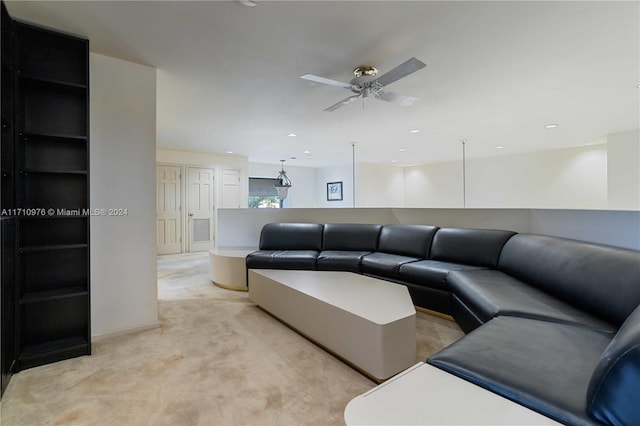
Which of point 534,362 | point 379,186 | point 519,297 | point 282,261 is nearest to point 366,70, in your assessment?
point 519,297

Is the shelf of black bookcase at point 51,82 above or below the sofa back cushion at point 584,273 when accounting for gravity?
above

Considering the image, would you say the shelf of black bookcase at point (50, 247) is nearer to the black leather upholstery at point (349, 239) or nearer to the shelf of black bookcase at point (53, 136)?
the shelf of black bookcase at point (53, 136)

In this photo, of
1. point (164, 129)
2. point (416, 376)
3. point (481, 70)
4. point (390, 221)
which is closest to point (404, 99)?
point (481, 70)

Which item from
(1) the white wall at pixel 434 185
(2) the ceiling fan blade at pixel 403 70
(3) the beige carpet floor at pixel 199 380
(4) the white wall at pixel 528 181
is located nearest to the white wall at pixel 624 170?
(4) the white wall at pixel 528 181

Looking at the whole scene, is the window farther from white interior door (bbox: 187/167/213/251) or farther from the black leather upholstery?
the black leather upholstery

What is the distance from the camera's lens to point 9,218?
1831 mm

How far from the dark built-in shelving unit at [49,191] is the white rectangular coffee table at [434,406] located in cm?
240

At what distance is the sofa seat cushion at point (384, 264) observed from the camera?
10.6 ft

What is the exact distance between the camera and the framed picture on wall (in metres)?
9.21

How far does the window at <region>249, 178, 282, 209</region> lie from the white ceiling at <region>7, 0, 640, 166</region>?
4331 millimetres

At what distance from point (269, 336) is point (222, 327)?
0.53 meters

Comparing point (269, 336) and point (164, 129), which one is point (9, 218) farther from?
point (164, 129)

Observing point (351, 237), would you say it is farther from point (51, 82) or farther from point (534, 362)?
point (51, 82)

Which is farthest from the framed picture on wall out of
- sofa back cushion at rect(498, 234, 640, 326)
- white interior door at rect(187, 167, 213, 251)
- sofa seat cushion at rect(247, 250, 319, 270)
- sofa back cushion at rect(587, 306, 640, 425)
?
sofa back cushion at rect(587, 306, 640, 425)
